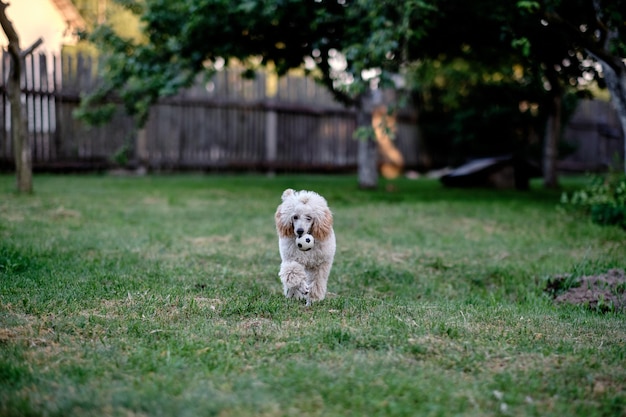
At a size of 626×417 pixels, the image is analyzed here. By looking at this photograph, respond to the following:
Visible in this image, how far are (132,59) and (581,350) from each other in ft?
33.3

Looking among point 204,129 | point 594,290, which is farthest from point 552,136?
point 594,290

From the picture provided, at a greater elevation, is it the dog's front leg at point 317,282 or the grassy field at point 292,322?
the dog's front leg at point 317,282

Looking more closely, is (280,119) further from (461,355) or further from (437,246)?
(461,355)

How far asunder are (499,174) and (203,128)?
7.59m

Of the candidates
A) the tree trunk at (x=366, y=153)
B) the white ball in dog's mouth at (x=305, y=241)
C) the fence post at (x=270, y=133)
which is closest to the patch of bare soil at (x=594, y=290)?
the white ball in dog's mouth at (x=305, y=241)

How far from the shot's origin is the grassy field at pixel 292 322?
3291mm

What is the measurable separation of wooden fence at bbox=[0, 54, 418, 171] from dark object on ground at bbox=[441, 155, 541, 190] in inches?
206

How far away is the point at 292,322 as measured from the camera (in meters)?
4.62

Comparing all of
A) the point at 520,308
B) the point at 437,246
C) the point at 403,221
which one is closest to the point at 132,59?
the point at 403,221

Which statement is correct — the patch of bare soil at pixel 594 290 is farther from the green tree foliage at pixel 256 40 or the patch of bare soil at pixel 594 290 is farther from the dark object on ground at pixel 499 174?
the dark object on ground at pixel 499 174

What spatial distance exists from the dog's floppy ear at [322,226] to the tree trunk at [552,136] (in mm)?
10300

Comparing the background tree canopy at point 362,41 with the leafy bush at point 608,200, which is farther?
the background tree canopy at point 362,41

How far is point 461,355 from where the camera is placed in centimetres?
397

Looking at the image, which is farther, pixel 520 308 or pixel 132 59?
pixel 132 59
